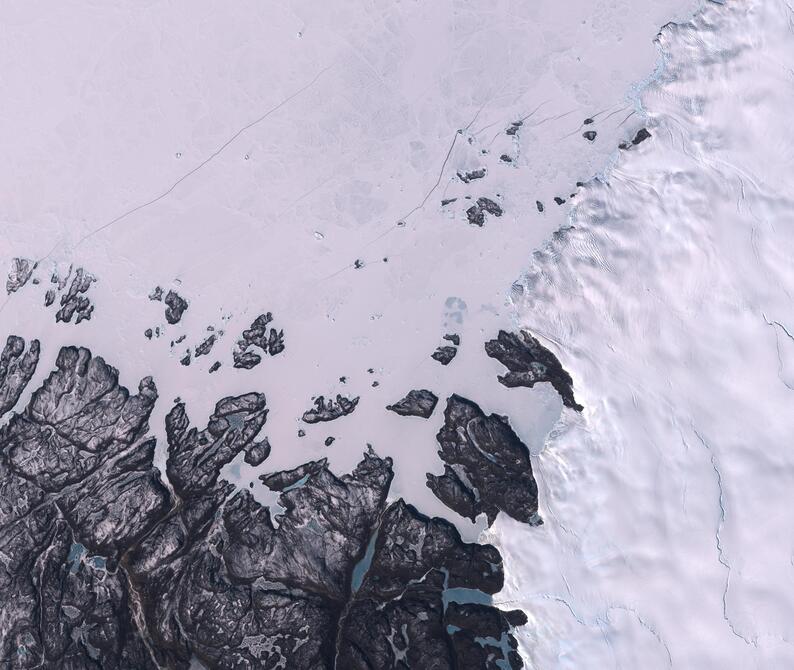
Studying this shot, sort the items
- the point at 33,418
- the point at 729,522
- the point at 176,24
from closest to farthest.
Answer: the point at 729,522 → the point at 33,418 → the point at 176,24

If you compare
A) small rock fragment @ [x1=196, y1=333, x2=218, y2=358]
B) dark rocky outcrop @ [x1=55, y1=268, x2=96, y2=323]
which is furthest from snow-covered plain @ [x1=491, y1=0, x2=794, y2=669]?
dark rocky outcrop @ [x1=55, y1=268, x2=96, y2=323]

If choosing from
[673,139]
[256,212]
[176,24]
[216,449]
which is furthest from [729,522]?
[176,24]

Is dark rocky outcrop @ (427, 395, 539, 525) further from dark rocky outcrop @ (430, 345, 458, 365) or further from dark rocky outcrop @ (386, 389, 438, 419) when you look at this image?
dark rocky outcrop @ (430, 345, 458, 365)

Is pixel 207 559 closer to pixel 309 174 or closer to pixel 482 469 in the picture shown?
pixel 482 469

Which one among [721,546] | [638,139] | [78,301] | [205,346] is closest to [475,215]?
[638,139]

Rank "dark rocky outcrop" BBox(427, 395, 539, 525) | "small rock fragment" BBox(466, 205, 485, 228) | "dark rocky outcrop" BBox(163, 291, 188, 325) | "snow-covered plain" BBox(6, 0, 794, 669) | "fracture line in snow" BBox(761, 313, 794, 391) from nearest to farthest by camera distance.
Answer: "snow-covered plain" BBox(6, 0, 794, 669) < "dark rocky outcrop" BBox(427, 395, 539, 525) < "fracture line in snow" BBox(761, 313, 794, 391) < "dark rocky outcrop" BBox(163, 291, 188, 325) < "small rock fragment" BBox(466, 205, 485, 228)

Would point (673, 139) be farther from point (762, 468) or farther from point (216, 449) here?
point (216, 449)
